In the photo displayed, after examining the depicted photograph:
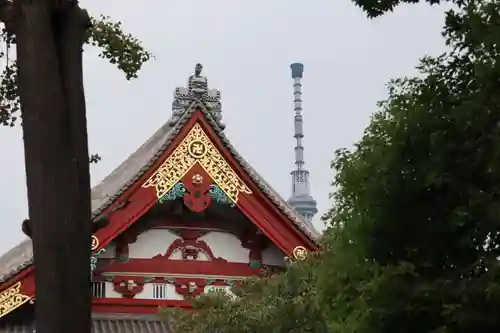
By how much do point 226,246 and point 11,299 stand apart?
3.12m

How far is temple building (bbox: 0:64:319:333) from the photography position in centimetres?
1277

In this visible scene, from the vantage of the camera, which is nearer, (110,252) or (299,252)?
(110,252)

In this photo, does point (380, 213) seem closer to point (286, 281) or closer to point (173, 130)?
point (286, 281)

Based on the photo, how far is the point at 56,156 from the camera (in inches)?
184

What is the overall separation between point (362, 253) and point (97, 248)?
669 cm

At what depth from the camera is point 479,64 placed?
609 centimetres

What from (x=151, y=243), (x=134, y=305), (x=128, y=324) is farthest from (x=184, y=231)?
(x=128, y=324)

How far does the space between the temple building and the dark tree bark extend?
25.2 ft

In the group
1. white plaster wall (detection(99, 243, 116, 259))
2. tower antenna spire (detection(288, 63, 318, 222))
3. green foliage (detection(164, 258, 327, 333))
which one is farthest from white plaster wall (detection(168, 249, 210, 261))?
tower antenna spire (detection(288, 63, 318, 222))

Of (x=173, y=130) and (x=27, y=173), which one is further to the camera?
(x=173, y=130)

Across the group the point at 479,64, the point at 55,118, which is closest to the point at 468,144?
the point at 479,64

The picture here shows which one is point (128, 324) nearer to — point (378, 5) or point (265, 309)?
point (265, 309)

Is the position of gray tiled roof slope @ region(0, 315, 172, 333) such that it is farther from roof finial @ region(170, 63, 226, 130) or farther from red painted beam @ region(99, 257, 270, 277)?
roof finial @ region(170, 63, 226, 130)

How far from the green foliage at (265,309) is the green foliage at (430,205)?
361 cm
